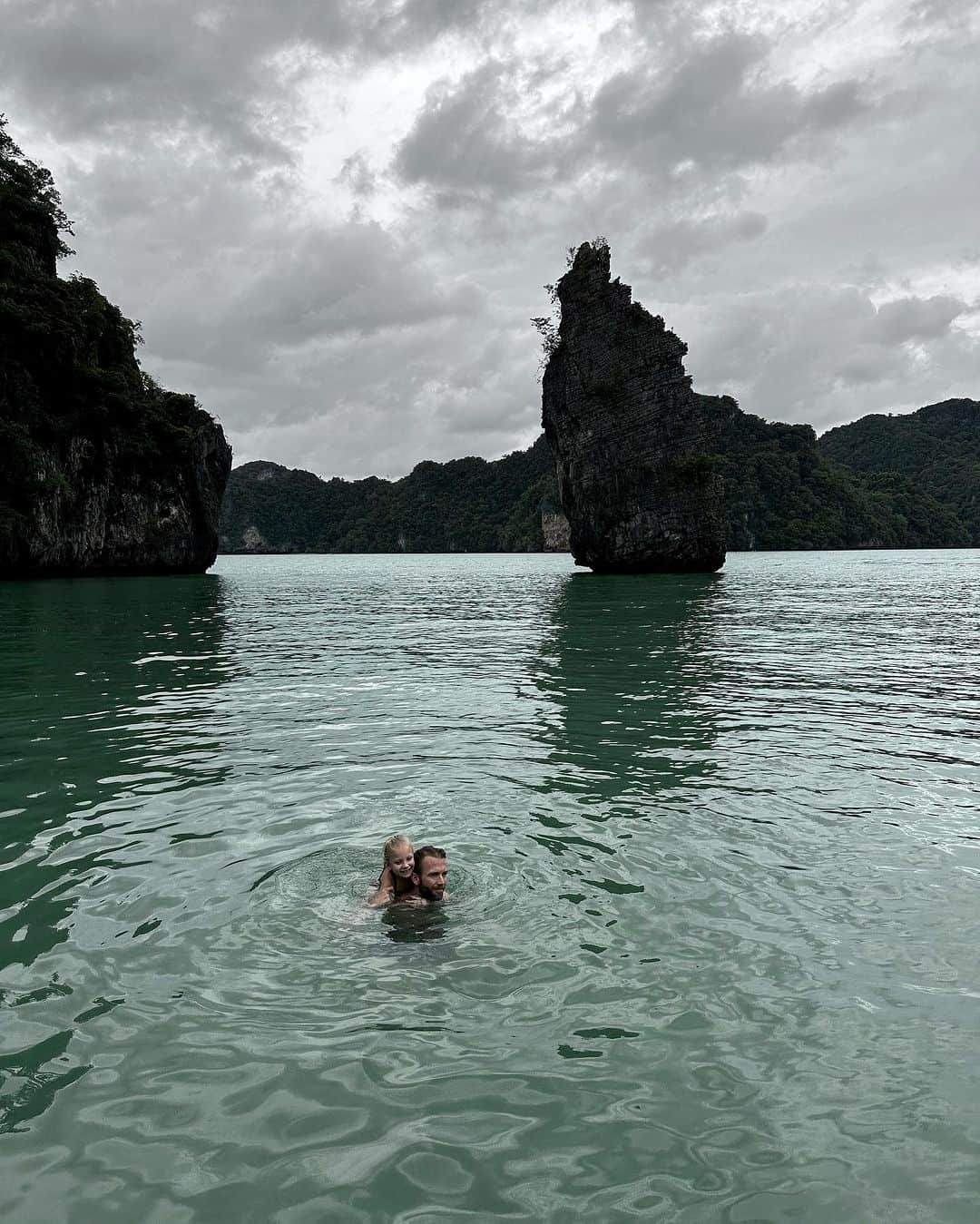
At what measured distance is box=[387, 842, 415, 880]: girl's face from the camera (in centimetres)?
A: 589

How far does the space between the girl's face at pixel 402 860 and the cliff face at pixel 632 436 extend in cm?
5919

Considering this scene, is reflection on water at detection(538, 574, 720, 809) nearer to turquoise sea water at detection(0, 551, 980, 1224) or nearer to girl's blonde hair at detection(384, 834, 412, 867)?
turquoise sea water at detection(0, 551, 980, 1224)

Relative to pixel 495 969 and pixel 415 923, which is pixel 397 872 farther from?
pixel 495 969

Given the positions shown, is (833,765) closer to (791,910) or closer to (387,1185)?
(791,910)

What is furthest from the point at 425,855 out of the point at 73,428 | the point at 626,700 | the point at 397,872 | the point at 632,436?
the point at 632,436

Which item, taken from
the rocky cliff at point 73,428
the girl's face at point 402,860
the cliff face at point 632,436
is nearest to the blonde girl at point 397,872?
the girl's face at point 402,860

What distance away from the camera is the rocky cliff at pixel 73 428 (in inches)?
1991

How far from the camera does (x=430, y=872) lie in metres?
5.90

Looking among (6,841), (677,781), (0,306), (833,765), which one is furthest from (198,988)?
(0,306)

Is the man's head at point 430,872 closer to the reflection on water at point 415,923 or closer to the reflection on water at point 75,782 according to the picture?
the reflection on water at point 415,923

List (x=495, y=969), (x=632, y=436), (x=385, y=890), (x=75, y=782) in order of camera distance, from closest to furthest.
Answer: (x=495, y=969), (x=385, y=890), (x=75, y=782), (x=632, y=436)

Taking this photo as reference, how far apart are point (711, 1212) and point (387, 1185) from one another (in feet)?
4.36

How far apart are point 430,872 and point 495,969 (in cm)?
93

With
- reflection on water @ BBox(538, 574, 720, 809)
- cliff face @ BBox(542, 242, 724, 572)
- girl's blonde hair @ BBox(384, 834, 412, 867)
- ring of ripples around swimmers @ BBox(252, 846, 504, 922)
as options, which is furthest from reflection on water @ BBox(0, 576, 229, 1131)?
cliff face @ BBox(542, 242, 724, 572)
